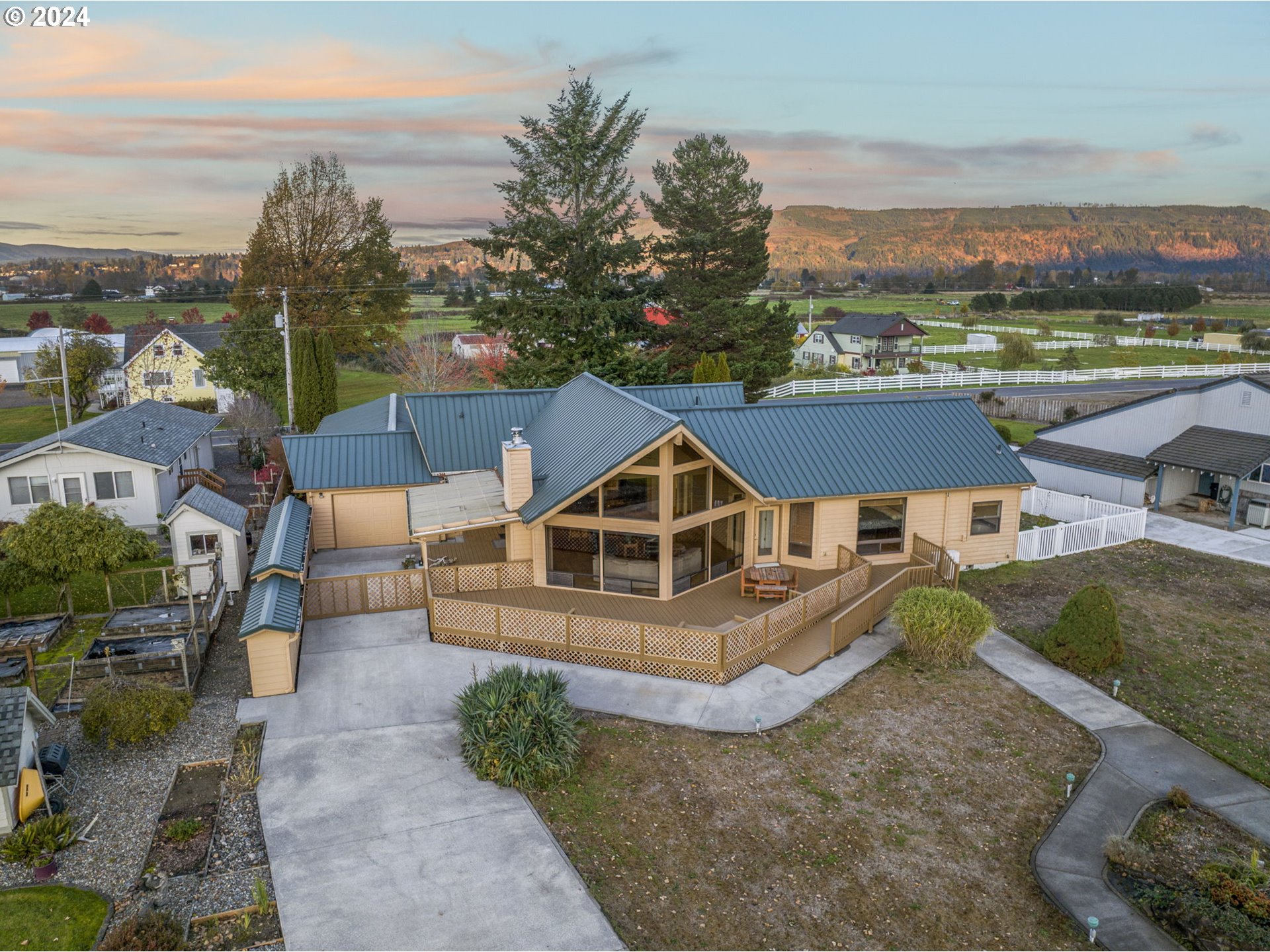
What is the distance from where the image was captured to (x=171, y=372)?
167ft

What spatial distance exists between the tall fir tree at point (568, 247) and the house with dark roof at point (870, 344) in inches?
1505

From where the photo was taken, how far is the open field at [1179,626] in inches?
546

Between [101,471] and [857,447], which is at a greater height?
[857,447]

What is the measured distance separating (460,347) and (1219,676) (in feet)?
196

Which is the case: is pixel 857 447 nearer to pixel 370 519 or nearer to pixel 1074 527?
pixel 1074 527

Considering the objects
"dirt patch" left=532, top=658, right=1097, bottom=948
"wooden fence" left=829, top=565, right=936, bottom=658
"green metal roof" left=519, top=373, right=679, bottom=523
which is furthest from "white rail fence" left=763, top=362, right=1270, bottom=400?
"dirt patch" left=532, top=658, right=1097, bottom=948

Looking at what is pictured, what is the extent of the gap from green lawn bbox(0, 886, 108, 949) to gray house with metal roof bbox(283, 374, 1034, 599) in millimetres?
8666

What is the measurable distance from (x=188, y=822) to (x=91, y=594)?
39.1 ft

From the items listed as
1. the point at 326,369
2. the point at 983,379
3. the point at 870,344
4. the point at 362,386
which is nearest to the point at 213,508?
the point at 326,369

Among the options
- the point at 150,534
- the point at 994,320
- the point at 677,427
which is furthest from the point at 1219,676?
the point at 994,320

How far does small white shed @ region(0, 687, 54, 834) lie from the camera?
33.8 feet

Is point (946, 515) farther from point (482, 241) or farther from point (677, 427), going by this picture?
point (482, 241)

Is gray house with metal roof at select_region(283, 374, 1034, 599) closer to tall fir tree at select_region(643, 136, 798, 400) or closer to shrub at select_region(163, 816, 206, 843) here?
shrub at select_region(163, 816, 206, 843)

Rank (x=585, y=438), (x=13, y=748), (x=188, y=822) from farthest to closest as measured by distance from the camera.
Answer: (x=585, y=438) < (x=188, y=822) < (x=13, y=748)
